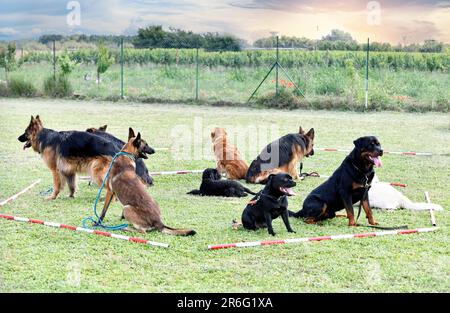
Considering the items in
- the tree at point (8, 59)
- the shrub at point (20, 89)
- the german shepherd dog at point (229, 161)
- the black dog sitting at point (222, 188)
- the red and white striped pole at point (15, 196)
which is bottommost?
the red and white striped pole at point (15, 196)

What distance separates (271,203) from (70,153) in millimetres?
3574

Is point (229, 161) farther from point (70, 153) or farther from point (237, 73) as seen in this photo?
point (237, 73)

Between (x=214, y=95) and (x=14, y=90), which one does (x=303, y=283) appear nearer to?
A: (x=214, y=95)

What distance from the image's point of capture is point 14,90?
26.4 metres

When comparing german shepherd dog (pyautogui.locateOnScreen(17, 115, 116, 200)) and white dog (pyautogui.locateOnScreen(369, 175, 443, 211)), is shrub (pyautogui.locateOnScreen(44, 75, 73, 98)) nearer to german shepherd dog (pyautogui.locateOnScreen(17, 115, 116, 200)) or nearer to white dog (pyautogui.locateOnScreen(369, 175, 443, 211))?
german shepherd dog (pyautogui.locateOnScreen(17, 115, 116, 200))

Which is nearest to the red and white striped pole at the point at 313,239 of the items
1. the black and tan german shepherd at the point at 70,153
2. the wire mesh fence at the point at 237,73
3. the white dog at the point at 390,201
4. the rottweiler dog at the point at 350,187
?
the rottweiler dog at the point at 350,187

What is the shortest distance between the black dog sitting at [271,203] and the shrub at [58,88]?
20.0 m

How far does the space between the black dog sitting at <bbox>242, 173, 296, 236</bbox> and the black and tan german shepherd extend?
2630 mm

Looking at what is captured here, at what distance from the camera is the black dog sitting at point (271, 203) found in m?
7.28

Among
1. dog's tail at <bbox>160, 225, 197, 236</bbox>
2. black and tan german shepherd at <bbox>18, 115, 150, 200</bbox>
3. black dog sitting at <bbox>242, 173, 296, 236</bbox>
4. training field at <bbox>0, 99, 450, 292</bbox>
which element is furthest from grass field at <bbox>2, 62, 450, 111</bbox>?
dog's tail at <bbox>160, 225, 197, 236</bbox>

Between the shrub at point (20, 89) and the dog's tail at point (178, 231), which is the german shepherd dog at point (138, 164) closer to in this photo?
the dog's tail at point (178, 231)

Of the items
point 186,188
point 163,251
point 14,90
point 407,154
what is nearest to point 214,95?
point 14,90

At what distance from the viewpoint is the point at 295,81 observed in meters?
24.9
